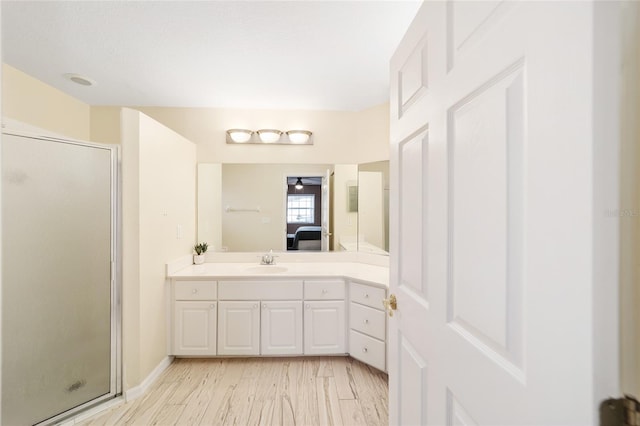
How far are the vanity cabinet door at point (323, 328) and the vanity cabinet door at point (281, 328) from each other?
7 cm

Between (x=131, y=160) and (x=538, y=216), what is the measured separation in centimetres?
229

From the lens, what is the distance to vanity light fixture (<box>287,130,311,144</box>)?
110 inches

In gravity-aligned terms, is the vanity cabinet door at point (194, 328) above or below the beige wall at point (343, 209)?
below

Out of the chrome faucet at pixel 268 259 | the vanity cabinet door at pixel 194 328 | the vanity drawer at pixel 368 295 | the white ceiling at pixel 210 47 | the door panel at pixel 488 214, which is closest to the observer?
the door panel at pixel 488 214

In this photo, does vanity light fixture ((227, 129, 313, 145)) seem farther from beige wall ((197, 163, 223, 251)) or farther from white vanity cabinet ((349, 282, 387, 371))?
white vanity cabinet ((349, 282, 387, 371))

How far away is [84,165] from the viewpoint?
1.80 metres

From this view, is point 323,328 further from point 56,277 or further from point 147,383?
point 56,277

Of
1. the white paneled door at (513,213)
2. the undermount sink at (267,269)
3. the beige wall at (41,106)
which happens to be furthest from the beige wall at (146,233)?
the white paneled door at (513,213)

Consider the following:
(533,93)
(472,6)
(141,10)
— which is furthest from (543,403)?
(141,10)

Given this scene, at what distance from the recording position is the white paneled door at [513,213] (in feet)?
1.28

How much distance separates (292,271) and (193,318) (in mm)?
926

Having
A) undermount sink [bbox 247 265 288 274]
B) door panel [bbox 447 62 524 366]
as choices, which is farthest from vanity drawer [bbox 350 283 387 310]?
door panel [bbox 447 62 524 366]

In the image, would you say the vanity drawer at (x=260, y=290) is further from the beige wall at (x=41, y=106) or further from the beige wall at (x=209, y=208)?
the beige wall at (x=41, y=106)

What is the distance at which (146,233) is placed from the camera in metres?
2.02
